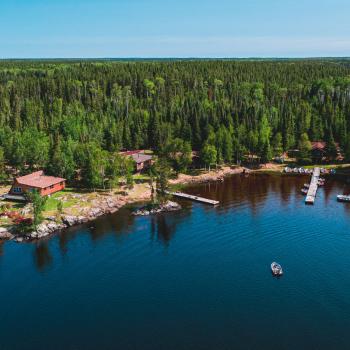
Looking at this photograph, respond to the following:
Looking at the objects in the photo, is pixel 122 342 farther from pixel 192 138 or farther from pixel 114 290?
pixel 192 138

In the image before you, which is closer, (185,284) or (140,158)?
(185,284)

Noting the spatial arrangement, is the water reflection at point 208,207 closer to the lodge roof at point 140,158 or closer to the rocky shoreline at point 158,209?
the rocky shoreline at point 158,209

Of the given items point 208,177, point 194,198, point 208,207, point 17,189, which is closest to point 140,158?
point 208,177

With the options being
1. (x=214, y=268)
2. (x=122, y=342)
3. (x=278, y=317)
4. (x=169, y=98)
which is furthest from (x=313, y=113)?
(x=122, y=342)

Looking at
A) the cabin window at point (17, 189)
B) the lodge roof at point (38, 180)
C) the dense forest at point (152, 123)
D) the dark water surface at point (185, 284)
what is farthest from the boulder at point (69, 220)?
the cabin window at point (17, 189)

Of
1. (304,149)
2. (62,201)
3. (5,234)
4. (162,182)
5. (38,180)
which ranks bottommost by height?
(5,234)

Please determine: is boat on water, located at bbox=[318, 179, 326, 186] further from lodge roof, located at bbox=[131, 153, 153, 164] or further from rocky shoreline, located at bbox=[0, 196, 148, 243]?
rocky shoreline, located at bbox=[0, 196, 148, 243]

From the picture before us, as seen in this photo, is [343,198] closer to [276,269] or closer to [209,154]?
[209,154]
